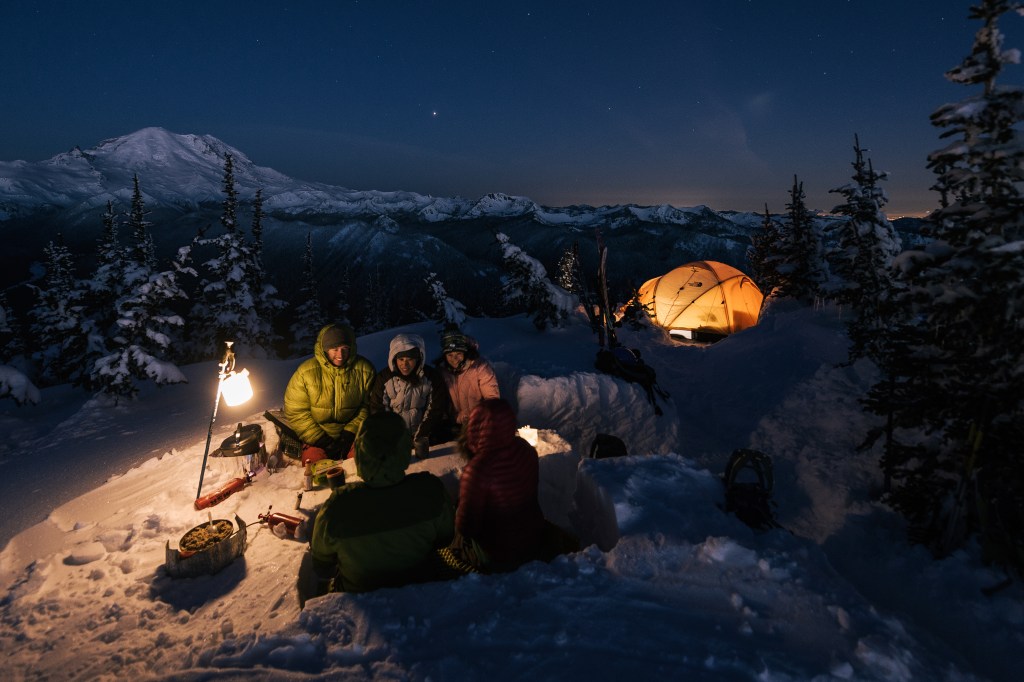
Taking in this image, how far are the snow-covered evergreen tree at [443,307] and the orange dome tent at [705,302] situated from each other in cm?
759

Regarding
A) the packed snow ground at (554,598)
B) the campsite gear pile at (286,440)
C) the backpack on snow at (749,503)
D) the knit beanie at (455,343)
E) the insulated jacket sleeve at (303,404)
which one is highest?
the knit beanie at (455,343)

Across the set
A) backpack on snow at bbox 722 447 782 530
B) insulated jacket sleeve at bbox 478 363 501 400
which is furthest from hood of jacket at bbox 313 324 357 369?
backpack on snow at bbox 722 447 782 530

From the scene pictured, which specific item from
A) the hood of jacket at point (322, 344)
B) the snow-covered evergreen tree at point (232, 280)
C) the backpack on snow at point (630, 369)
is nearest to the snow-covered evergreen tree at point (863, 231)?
the backpack on snow at point (630, 369)

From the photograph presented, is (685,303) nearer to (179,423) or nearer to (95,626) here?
(179,423)

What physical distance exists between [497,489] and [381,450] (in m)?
1.18

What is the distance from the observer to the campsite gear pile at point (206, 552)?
376 centimetres

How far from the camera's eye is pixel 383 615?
2.82m

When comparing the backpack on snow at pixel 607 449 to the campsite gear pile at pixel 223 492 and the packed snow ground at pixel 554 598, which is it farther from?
the campsite gear pile at pixel 223 492

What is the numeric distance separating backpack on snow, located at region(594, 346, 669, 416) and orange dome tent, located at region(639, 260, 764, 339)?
31.2 ft

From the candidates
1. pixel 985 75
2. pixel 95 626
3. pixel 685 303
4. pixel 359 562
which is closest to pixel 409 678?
pixel 359 562

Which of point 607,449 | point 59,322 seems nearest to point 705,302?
point 607,449

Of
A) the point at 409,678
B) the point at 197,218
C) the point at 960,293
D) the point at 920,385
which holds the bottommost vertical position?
the point at 409,678

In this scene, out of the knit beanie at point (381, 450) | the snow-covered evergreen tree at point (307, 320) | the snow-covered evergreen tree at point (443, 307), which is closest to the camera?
the knit beanie at point (381, 450)

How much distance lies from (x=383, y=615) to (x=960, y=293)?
5271 millimetres
